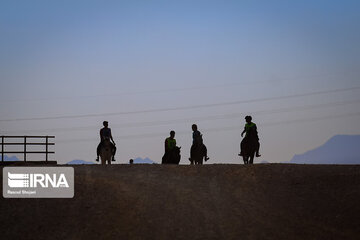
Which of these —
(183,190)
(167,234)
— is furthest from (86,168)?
(167,234)

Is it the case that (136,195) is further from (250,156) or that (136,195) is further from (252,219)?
(250,156)

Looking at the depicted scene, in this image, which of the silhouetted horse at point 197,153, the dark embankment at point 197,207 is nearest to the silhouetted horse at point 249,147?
the silhouetted horse at point 197,153

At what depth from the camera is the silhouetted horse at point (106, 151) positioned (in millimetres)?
29156

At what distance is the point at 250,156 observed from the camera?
95.7 ft

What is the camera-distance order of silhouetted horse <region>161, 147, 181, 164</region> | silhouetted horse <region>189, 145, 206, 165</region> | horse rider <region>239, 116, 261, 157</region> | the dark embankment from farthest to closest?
1. silhouetted horse <region>189, 145, 206, 165</region>
2. silhouetted horse <region>161, 147, 181, 164</region>
3. horse rider <region>239, 116, 261, 157</region>
4. the dark embankment

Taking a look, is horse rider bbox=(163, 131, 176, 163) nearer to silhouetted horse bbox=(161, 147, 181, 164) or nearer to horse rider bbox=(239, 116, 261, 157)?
silhouetted horse bbox=(161, 147, 181, 164)

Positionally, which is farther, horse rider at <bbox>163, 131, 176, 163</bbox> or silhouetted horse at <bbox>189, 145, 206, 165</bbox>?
silhouetted horse at <bbox>189, 145, 206, 165</bbox>

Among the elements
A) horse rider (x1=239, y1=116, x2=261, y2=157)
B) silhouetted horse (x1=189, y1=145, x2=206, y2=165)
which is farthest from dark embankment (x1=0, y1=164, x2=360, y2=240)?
silhouetted horse (x1=189, y1=145, x2=206, y2=165)

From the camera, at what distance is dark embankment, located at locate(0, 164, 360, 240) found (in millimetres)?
Result: 16641

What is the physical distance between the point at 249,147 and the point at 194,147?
2.61 meters

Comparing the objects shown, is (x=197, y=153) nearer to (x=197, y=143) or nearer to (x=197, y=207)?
(x=197, y=143)

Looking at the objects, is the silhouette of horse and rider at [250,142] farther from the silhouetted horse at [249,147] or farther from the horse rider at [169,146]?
the horse rider at [169,146]

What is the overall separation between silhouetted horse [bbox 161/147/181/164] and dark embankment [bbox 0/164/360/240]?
5.21 m

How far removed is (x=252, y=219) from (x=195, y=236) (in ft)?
6.48
